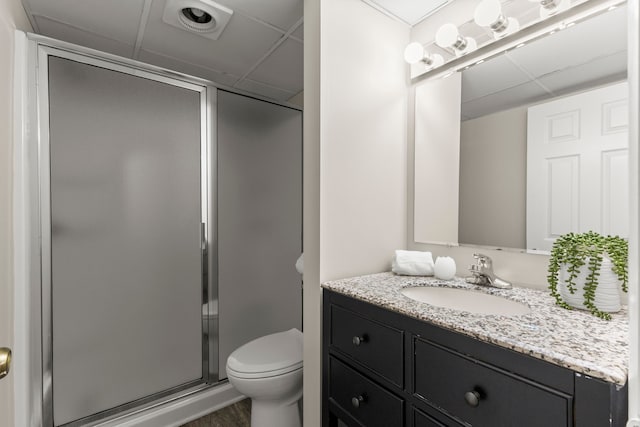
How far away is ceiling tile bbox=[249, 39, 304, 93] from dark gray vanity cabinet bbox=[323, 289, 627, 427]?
1.56 meters

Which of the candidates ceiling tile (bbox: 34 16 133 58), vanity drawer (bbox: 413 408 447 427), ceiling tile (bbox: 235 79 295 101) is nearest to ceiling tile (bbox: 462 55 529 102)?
vanity drawer (bbox: 413 408 447 427)

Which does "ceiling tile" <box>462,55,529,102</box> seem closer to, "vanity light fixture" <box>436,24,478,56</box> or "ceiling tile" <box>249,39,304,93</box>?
"vanity light fixture" <box>436,24,478,56</box>

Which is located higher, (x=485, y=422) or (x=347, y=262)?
(x=347, y=262)

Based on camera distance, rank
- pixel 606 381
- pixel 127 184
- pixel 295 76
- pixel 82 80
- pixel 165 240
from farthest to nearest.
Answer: pixel 295 76, pixel 165 240, pixel 127 184, pixel 82 80, pixel 606 381

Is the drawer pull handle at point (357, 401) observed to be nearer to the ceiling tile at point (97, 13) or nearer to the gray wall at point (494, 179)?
the gray wall at point (494, 179)

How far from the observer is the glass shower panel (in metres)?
1.55

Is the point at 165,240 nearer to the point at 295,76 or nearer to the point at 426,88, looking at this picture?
the point at 295,76

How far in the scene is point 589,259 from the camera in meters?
0.88

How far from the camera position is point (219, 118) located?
79.4 inches

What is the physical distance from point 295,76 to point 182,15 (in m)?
0.89

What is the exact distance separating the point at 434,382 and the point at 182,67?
2410 millimetres

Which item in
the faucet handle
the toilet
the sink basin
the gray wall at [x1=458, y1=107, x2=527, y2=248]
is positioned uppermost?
the gray wall at [x1=458, y1=107, x2=527, y2=248]

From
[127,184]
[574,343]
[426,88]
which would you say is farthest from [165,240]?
[574,343]

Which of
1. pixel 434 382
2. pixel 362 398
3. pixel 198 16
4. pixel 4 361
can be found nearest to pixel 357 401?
pixel 362 398
